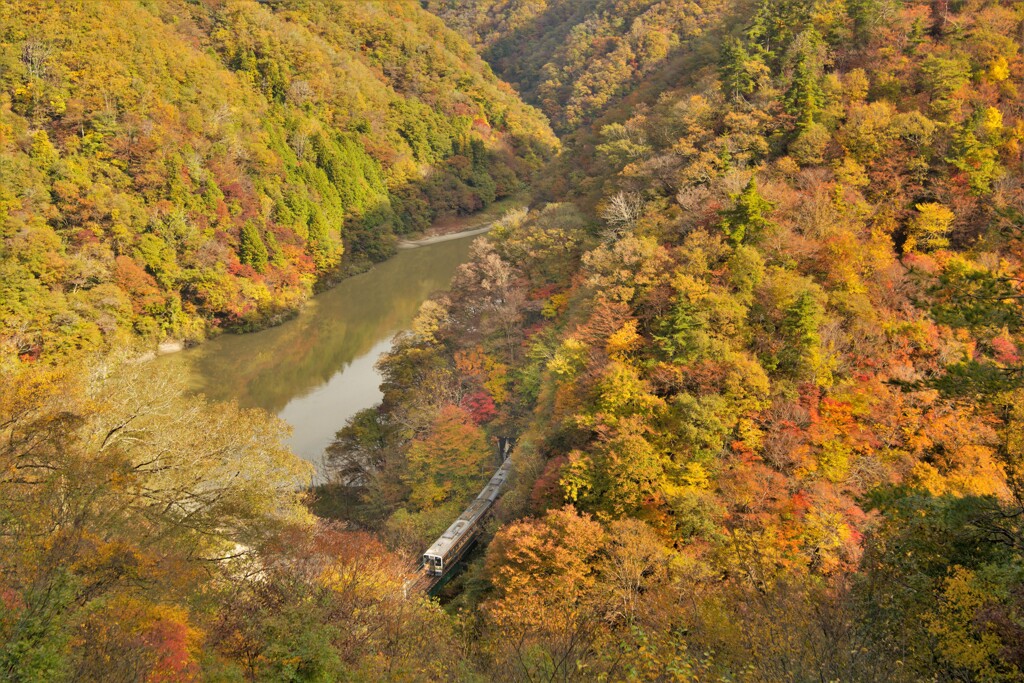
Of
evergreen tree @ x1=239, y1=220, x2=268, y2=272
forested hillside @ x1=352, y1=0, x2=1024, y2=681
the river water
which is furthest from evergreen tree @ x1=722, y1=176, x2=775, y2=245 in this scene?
evergreen tree @ x1=239, y1=220, x2=268, y2=272

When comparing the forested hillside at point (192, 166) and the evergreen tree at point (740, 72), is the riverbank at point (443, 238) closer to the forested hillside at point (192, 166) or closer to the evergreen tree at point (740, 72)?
the forested hillside at point (192, 166)

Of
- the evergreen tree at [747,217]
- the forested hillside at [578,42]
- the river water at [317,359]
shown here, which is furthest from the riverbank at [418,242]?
the evergreen tree at [747,217]

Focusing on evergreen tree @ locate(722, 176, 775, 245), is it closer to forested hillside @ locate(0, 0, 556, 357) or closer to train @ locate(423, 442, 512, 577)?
train @ locate(423, 442, 512, 577)

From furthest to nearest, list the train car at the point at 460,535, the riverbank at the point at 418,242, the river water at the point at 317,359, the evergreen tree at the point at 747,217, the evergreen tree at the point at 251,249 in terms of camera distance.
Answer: the evergreen tree at the point at 251,249 < the riverbank at the point at 418,242 < the river water at the point at 317,359 < the evergreen tree at the point at 747,217 < the train car at the point at 460,535

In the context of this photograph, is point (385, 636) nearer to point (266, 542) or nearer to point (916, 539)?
point (266, 542)

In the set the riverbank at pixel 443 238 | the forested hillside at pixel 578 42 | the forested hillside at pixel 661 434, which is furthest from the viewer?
the forested hillside at pixel 578 42

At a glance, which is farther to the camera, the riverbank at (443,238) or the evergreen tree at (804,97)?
the riverbank at (443,238)

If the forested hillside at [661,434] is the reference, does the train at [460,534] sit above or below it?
below
